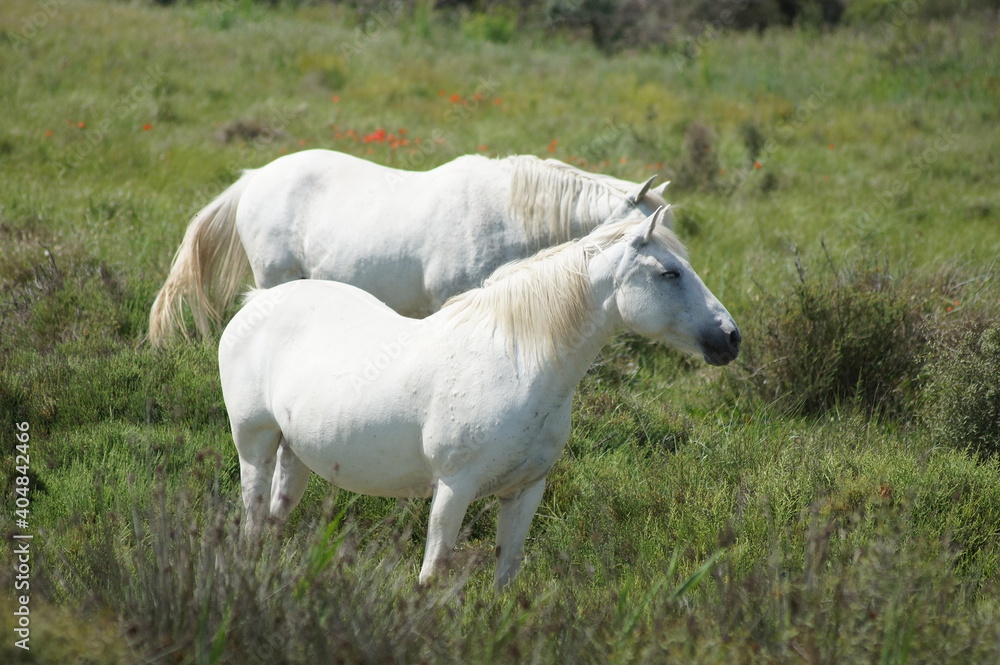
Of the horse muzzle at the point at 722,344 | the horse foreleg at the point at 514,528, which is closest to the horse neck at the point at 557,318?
the horse muzzle at the point at 722,344

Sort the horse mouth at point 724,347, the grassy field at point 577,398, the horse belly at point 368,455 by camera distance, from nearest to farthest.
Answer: the grassy field at point 577,398
the horse mouth at point 724,347
the horse belly at point 368,455

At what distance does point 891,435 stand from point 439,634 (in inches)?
139

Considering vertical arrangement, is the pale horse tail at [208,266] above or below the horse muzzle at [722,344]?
below

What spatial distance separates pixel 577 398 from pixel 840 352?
1757mm

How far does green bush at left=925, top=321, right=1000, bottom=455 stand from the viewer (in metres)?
4.83

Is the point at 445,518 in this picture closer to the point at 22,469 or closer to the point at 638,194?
the point at 638,194

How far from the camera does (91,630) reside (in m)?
2.26

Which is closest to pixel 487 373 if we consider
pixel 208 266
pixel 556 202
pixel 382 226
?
pixel 556 202

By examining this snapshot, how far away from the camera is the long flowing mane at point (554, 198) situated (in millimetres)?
5055

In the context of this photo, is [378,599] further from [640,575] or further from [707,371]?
[707,371]

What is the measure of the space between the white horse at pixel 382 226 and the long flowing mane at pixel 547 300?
160 centimetres

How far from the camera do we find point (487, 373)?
10.4 feet

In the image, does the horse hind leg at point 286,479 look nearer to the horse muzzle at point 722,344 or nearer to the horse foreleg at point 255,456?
the horse foreleg at point 255,456

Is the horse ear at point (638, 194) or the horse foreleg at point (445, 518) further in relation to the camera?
the horse ear at point (638, 194)
